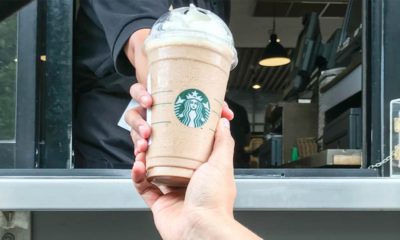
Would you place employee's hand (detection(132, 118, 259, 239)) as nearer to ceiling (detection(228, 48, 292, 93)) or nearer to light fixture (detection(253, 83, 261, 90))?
ceiling (detection(228, 48, 292, 93))

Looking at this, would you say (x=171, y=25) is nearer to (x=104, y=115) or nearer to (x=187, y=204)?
(x=187, y=204)

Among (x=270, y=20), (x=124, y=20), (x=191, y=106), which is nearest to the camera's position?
(x=191, y=106)

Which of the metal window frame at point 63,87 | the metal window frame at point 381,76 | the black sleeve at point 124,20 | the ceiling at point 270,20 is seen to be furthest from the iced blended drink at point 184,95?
the ceiling at point 270,20

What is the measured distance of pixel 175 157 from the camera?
2.93 ft

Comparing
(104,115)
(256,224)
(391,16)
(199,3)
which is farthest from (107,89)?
(391,16)

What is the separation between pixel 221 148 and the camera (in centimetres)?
94

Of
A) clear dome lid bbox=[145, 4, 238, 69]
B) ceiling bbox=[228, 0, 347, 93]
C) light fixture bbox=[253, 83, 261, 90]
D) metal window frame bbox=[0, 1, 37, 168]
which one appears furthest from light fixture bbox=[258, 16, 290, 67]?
clear dome lid bbox=[145, 4, 238, 69]

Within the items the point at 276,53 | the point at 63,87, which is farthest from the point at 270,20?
the point at 63,87

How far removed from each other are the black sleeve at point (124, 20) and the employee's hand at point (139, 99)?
24 mm

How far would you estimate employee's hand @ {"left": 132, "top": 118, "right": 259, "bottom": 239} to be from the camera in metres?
0.90

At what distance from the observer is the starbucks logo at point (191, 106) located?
882 mm

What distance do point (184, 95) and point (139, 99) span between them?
4.1 inches

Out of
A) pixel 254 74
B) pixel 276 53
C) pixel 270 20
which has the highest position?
pixel 270 20

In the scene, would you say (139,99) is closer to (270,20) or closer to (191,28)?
(191,28)
